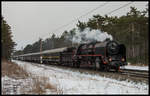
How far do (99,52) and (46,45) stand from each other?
85.1 ft

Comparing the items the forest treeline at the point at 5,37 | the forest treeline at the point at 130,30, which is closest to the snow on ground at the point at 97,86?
the forest treeline at the point at 5,37

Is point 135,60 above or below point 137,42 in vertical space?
below

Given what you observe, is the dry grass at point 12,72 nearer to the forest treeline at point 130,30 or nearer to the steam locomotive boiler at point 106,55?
the steam locomotive boiler at point 106,55

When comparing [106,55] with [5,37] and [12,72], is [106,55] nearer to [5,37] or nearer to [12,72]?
[12,72]

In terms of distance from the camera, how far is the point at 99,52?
23.0 meters

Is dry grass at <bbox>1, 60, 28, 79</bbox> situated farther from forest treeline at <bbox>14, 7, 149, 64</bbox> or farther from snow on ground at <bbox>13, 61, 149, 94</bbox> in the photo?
forest treeline at <bbox>14, 7, 149, 64</bbox>

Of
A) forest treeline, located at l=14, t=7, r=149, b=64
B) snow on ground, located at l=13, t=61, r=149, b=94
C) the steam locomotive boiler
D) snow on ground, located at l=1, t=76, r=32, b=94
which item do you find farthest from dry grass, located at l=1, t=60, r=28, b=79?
forest treeline, located at l=14, t=7, r=149, b=64

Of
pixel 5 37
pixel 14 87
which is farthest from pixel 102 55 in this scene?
pixel 5 37

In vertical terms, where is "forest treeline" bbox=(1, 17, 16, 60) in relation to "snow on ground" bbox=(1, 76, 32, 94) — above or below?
above

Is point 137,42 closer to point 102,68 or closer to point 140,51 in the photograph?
point 140,51

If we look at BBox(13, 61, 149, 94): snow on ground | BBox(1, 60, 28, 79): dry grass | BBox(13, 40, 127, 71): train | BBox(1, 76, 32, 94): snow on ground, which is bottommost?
BBox(13, 61, 149, 94): snow on ground

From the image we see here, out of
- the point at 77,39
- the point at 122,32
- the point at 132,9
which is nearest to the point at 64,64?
the point at 77,39

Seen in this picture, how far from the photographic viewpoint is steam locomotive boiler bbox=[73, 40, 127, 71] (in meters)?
22.1

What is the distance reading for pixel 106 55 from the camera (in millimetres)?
22328
